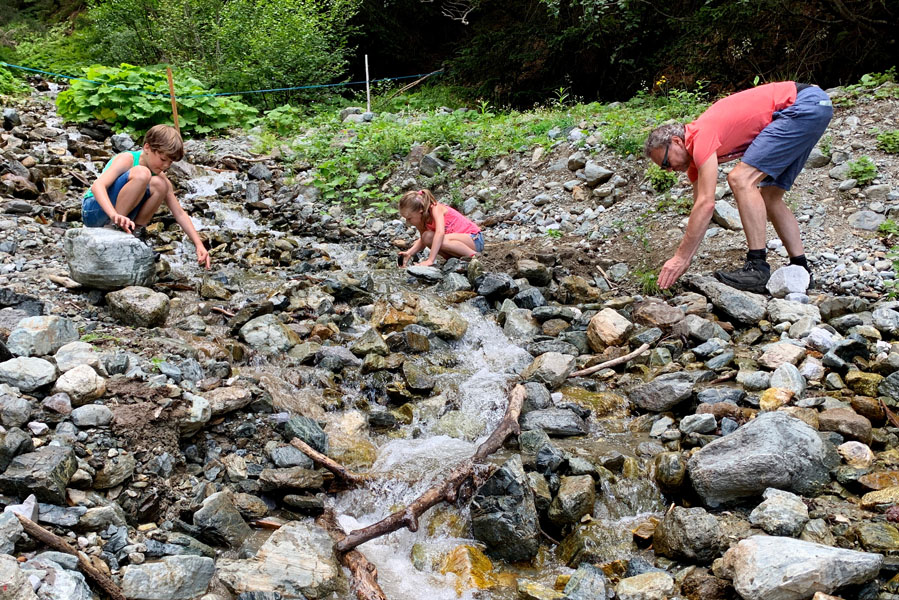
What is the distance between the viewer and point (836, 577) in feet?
7.64

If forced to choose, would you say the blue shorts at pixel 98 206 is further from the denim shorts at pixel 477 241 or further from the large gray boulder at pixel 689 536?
the large gray boulder at pixel 689 536

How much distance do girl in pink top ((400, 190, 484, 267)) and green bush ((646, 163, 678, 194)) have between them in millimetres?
2028

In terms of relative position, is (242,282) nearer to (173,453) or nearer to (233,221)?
(233,221)

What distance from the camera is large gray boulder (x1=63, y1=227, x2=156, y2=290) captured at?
4.63 metres

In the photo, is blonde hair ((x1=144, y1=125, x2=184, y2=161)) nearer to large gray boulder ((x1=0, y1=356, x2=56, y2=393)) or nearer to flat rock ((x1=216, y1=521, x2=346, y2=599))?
large gray boulder ((x1=0, y1=356, x2=56, y2=393))

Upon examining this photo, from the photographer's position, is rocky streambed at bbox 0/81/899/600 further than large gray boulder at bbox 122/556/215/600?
Result: Yes

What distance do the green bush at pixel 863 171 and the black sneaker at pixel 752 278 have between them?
1702mm

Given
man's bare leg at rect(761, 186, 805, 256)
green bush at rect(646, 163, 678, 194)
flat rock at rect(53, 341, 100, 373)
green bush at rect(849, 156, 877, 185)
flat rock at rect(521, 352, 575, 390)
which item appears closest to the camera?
flat rock at rect(53, 341, 100, 373)

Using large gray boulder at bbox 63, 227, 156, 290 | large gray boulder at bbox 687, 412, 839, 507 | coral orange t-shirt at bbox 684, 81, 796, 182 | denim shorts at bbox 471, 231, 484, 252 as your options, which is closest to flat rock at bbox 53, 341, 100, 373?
large gray boulder at bbox 63, 227, 156, 290

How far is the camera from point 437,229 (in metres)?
6.65

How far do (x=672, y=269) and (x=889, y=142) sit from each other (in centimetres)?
Answer: 316

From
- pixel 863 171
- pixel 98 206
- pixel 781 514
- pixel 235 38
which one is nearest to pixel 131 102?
pixel 235 38

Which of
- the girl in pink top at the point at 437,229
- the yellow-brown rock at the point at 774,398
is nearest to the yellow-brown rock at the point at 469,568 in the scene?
the yellow-brown rock at the point at 774,398

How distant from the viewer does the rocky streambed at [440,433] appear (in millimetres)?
2681
